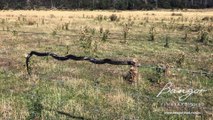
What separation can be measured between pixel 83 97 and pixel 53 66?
399 cm

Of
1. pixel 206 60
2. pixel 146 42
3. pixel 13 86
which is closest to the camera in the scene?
pixel 13 86

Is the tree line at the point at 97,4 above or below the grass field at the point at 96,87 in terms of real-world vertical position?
above

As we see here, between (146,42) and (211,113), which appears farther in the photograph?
(146,42)

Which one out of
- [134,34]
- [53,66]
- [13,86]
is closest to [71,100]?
[13,86]

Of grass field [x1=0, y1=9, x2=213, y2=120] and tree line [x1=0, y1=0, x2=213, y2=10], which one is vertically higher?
tree line [x1=0, y1=0, x2=213, y2=10]

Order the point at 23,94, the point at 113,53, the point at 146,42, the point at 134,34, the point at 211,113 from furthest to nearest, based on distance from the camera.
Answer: the point at 134,34
the point at 146,42
the point at 113,53
the point at 23,94
the point at 211,113

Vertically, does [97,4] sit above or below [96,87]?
above

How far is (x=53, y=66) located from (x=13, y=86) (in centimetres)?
281

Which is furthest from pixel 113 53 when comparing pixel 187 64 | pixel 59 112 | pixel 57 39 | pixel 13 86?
pixel 59 112

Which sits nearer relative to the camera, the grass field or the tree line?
the grass field

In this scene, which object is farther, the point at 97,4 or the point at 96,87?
the point at 97,4

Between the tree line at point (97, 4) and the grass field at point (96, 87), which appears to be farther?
the tree line at point (97, 4)

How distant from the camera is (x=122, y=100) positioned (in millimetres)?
9688

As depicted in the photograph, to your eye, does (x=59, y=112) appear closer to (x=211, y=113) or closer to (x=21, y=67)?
(x=211, y=113)
